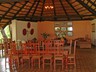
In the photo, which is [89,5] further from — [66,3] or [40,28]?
[40,28]

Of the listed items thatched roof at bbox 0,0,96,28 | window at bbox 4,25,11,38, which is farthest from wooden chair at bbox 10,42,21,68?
window at bbox 4,25,11,38

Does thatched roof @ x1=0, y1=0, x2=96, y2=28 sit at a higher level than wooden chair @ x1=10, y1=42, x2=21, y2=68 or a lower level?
higher

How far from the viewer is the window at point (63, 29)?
19.1m

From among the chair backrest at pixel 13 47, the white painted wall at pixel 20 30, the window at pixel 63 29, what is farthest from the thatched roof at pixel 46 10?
the chair backrest at pixel 13 47

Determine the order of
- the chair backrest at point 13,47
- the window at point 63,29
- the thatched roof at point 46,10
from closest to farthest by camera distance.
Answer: the chair backrest at point 13,47 < the thatched roof at point 46,10 < the window at point 63,29

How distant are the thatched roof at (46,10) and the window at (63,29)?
155cm

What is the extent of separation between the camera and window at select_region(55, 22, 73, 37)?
19.1 metres

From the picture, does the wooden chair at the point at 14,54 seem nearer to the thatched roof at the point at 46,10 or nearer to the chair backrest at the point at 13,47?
the chair backrest at the point at 13,47

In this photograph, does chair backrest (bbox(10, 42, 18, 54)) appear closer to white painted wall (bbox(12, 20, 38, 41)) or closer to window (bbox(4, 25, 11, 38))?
white painted wall (bbox(12, 20, 38, 41))

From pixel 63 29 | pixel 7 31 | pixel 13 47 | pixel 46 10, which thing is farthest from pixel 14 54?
pixel 63 29

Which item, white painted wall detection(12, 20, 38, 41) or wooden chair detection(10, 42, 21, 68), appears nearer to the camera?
wooden chair detection(10, 42, 21, 68)

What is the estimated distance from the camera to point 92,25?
719 inches

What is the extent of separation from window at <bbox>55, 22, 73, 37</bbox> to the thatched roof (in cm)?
155

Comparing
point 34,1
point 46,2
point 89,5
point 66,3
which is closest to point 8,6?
point 34,1
